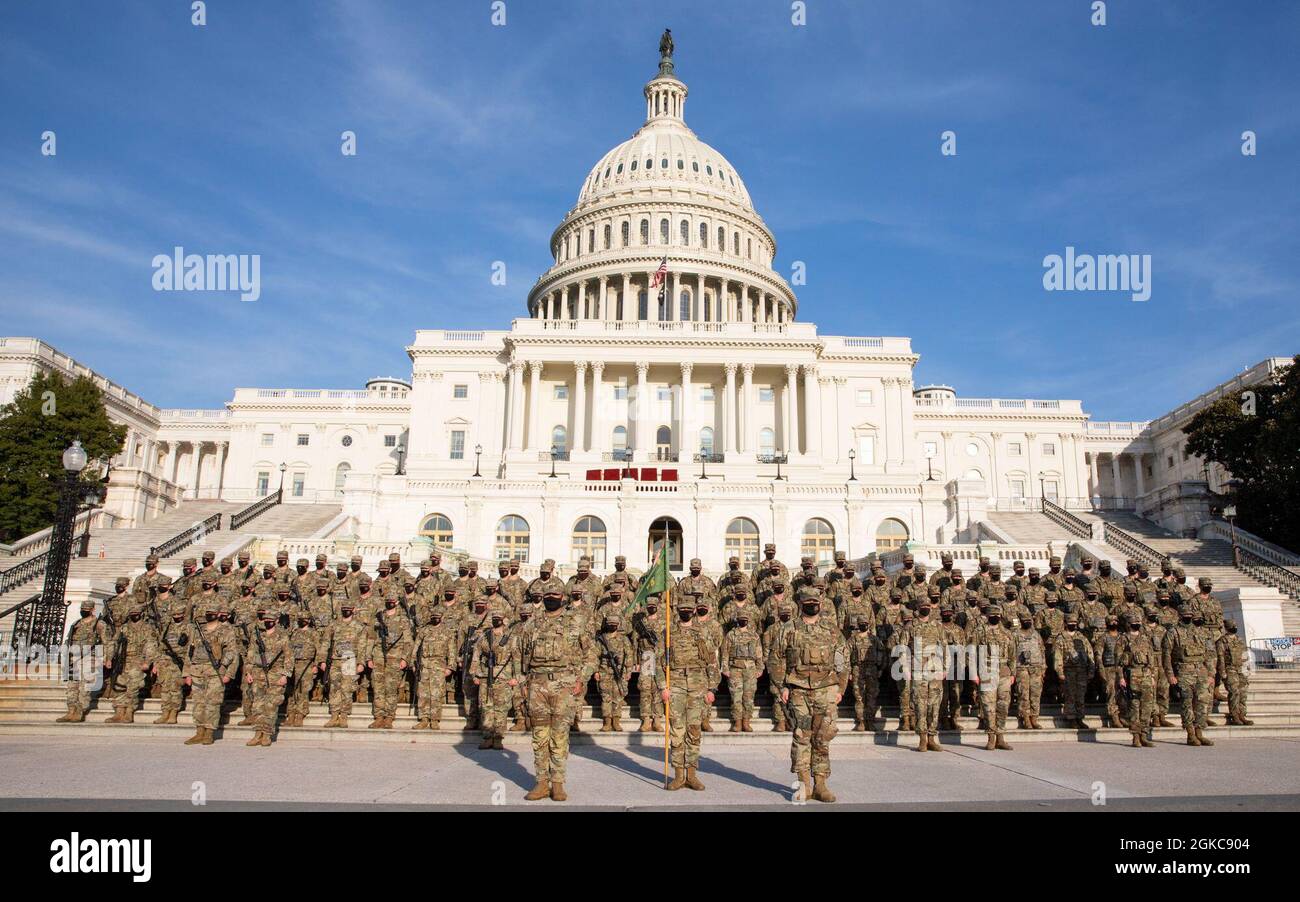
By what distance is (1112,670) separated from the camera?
1387 cm

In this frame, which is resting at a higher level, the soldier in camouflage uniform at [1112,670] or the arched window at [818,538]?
the arched window at [818,538]

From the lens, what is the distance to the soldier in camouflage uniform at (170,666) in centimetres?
1434

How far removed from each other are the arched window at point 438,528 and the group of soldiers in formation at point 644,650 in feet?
81.6

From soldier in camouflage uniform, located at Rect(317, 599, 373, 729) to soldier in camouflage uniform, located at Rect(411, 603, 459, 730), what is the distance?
0.96m

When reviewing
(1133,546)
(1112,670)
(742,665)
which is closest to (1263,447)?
(1133,546)

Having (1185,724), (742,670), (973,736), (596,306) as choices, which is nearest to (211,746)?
(742,670)

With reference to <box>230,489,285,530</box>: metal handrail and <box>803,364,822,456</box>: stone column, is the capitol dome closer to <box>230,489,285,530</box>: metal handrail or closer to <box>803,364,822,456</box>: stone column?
<box>803,364,822,456</box>: stone column

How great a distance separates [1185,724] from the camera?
1345 centimetres

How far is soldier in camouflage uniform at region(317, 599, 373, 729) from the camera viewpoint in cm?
1389

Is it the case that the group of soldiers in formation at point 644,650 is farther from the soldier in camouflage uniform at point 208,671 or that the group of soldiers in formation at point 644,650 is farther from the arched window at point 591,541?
the arched window at point 591,541

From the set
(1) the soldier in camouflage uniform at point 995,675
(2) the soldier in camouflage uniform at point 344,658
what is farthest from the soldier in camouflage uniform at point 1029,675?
(2) the soldier in camouflage uniform at point 344,658

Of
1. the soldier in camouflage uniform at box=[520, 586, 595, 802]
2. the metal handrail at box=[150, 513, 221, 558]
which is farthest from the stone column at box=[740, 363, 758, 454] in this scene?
the soldier in camouflage uniform at box=[520, 586, 595, 802]

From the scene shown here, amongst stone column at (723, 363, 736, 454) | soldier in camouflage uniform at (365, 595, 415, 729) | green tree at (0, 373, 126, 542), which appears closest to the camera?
soldier in camouflage uniform at (365, 595, 415, 729)

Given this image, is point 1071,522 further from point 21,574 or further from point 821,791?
point 21,574
